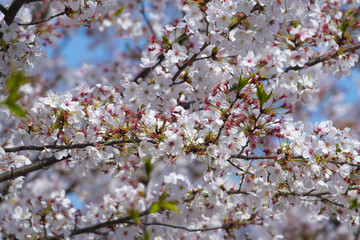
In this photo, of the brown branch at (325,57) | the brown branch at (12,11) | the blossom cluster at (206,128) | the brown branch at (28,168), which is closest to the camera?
the blossom cluster at (206,128)

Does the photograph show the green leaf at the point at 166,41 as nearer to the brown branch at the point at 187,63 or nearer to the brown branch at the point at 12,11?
the brown branch at the point at 187,63

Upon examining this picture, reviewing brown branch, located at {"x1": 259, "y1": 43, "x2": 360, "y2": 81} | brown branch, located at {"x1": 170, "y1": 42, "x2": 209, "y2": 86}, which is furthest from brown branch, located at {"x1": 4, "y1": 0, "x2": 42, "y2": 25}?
brown branch, located at {"x1": 259, "y1": 43, "x2": 360, "y2": 81}

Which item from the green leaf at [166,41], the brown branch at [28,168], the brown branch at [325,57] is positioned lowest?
the brown branch at [28,168]

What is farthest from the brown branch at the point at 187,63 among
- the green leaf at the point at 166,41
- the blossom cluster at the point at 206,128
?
the green leaf at the point at 166,41

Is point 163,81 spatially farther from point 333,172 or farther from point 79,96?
point 333,172

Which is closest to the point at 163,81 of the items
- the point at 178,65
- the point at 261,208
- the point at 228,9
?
the point at 178,65

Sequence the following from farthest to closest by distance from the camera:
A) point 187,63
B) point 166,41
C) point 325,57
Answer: point 325,57
point 187,63
point 166,41

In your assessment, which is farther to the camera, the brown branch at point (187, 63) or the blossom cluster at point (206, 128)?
the brown branch at point (187, 63)

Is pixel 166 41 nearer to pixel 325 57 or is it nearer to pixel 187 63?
pixel 187 63

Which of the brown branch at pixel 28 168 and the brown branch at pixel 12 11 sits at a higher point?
the brown branch at pixel 12 11

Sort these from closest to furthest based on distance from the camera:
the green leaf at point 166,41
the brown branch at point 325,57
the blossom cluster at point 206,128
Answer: the blossom cluster at point 206,128 < the green leaf at point 166,41 < the brown branch at point 325,57

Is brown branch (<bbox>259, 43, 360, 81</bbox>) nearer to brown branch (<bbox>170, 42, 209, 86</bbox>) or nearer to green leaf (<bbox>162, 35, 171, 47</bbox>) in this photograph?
brown branch (<bbox>170, 42, 209, 86</bbox>)

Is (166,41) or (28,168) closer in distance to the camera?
(166,41)

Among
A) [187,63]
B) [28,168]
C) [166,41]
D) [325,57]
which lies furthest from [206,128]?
[325,57]
